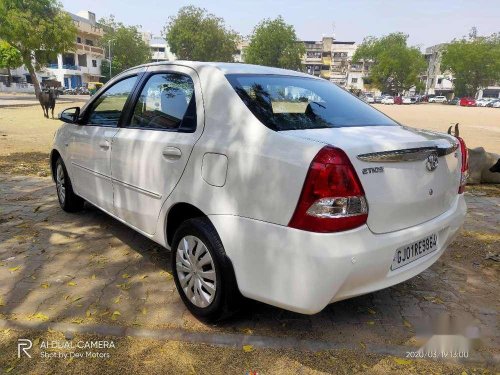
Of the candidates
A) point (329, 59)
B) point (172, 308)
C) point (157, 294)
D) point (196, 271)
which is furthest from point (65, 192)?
point (329, 59)

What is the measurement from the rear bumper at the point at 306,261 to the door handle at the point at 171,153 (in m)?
0.57

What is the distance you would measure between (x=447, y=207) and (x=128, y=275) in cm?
254

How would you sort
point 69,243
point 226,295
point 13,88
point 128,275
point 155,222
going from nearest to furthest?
point 226,295, point 155,222, point 128,275, point 69,243, point 13,88

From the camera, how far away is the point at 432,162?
252cm

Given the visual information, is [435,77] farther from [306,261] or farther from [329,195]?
[306,261]

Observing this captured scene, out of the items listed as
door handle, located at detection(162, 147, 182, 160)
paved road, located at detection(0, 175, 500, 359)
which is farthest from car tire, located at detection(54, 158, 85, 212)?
door handle, located at detection(162, 147, 182, 160)

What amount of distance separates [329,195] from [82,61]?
7432 centimetres

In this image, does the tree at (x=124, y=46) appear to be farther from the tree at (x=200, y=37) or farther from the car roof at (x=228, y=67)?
the car roof at (x=228, y=67)

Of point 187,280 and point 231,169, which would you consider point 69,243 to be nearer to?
point 187,280

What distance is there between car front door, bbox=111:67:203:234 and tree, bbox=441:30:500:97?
8273cm

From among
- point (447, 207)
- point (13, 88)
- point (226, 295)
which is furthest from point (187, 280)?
point (13, 88)

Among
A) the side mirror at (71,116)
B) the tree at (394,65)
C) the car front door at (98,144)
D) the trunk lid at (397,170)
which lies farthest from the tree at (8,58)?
the tree at (394,65)

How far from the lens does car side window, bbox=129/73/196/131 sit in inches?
115

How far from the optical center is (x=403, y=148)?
237 centimetres
